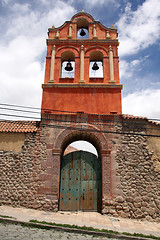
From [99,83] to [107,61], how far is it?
1566 mm

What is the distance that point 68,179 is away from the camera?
8359 millimetres

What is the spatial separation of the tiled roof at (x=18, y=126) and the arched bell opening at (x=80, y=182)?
1.85 metres

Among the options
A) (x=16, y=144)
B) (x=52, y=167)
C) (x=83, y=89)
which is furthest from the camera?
(x=83, y=89)

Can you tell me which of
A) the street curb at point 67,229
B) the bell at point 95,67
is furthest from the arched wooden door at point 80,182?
the bell at point 95,67

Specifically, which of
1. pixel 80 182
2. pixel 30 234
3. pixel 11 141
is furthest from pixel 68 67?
pixel 30 234

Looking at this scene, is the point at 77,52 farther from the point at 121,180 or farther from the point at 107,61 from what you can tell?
the point at 121,180

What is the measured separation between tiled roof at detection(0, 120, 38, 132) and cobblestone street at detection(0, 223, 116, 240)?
14.0 ft

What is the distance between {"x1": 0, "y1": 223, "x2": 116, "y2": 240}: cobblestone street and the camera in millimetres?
4476

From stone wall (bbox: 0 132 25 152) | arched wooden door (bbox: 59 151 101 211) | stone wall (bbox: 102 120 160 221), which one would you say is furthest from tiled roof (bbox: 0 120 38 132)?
stone wall (bbox: 102 120 160 221)

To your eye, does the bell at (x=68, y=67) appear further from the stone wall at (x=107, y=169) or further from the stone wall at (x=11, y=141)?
the stone wall at (x=11, y=141)

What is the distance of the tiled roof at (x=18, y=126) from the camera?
8438 mm

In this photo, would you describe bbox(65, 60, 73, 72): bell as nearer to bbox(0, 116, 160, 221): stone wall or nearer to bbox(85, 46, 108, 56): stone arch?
bbox(85, 46, 108, 56): stone arch

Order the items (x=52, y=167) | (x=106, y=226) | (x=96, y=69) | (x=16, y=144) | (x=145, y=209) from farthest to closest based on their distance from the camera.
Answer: (x=96, y=69)
(x=16, y=144)
(x=52, y=167)
(x=145, y=209)
(x=106, y=226)

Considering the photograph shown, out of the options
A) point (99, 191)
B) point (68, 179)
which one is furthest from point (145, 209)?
point (68, 179)
